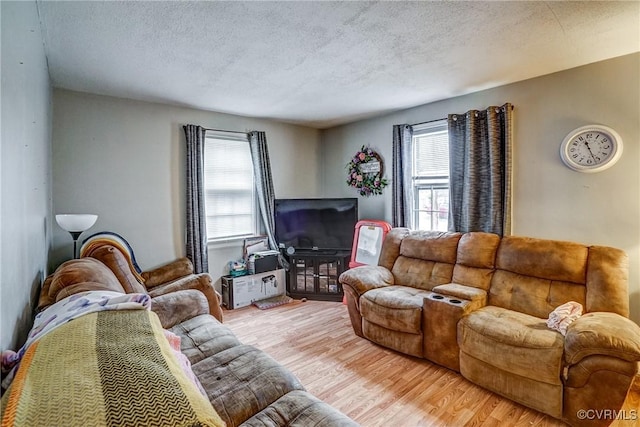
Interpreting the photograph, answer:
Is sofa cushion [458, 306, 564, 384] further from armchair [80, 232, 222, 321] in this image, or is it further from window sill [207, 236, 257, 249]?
window sill [207, 236, 257, 249]

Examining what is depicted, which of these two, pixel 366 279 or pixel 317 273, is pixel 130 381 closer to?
pixel 366 279

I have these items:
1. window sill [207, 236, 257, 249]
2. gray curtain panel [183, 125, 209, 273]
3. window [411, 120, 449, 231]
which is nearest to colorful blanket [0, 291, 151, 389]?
gray curtain panel [183, 125, 209, 273]

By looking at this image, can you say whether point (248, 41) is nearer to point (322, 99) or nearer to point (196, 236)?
point (322, 99)

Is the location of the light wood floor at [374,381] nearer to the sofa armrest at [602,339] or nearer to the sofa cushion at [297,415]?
the sofa armrest at [602,339]

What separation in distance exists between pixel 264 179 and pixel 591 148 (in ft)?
11.4

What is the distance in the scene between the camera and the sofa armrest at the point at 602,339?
1730mm

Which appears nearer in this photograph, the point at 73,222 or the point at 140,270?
the point at 73,222

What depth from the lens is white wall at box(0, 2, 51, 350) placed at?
1.01 m

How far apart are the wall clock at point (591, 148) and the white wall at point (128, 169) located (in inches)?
142

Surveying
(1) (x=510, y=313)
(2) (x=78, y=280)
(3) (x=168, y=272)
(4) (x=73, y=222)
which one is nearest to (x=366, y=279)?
(1) (x=510, y=313)

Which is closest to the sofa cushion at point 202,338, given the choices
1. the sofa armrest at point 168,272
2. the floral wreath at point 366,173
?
the sofa armrest at point 168,272

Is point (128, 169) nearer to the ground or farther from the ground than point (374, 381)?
farther from the ground

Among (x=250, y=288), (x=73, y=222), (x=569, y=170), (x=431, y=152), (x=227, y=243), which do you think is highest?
(x=431, y=152)

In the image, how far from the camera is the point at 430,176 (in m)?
3.78
